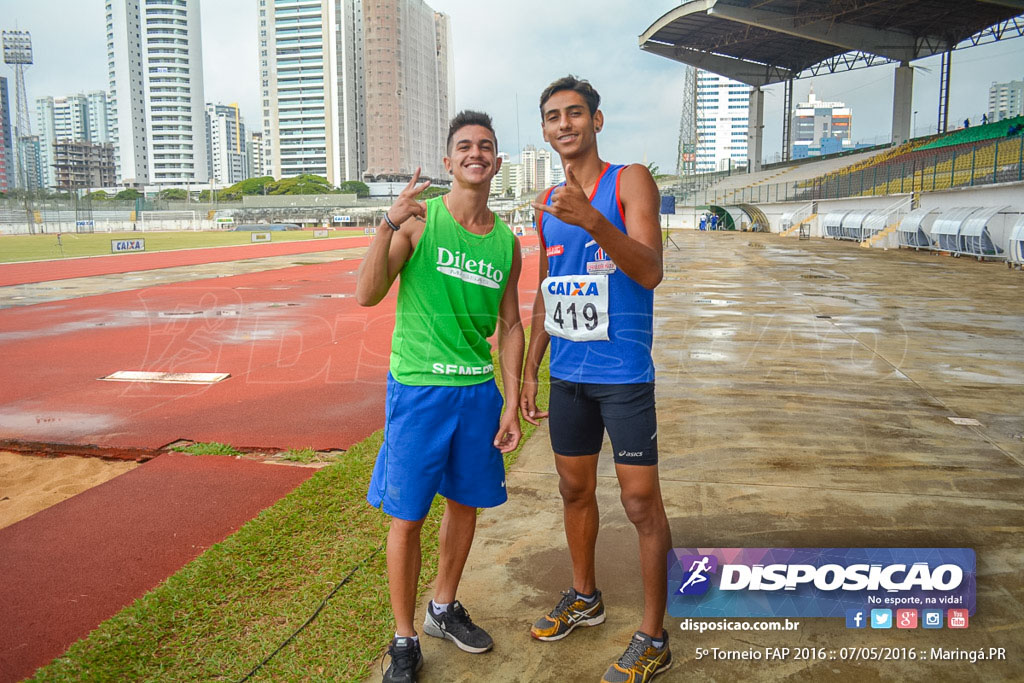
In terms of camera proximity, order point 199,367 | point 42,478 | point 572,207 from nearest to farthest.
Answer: point 572,207, point 42,478, point 199,367

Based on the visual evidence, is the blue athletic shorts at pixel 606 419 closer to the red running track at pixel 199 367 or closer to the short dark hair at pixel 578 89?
the short dark hair at pixel 578 89

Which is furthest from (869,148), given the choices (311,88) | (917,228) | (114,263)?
(311,88)

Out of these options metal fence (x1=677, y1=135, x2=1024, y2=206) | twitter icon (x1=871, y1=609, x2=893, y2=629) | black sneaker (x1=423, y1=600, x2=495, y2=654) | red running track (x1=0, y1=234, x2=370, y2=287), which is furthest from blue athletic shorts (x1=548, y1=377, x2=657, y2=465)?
metal fence (x1=677, y1=135, x2=1024, y2=206)

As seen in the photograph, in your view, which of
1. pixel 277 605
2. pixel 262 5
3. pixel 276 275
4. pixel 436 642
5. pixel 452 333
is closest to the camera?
pixel 452 333

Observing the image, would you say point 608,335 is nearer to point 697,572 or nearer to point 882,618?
point 697,572

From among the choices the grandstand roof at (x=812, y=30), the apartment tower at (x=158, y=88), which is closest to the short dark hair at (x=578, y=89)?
the grandstand roof at (x=812, y=30)

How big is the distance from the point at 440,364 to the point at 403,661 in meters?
1.08

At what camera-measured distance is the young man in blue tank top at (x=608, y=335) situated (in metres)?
2.74

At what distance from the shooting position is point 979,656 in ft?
9.45

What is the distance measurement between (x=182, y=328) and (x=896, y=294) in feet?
45.2

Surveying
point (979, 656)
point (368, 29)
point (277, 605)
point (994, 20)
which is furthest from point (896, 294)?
point (368, 29)

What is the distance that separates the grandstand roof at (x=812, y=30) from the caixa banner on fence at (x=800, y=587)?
4471 centimetres

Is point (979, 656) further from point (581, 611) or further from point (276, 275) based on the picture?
point (276, 275)

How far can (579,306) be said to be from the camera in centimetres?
287
